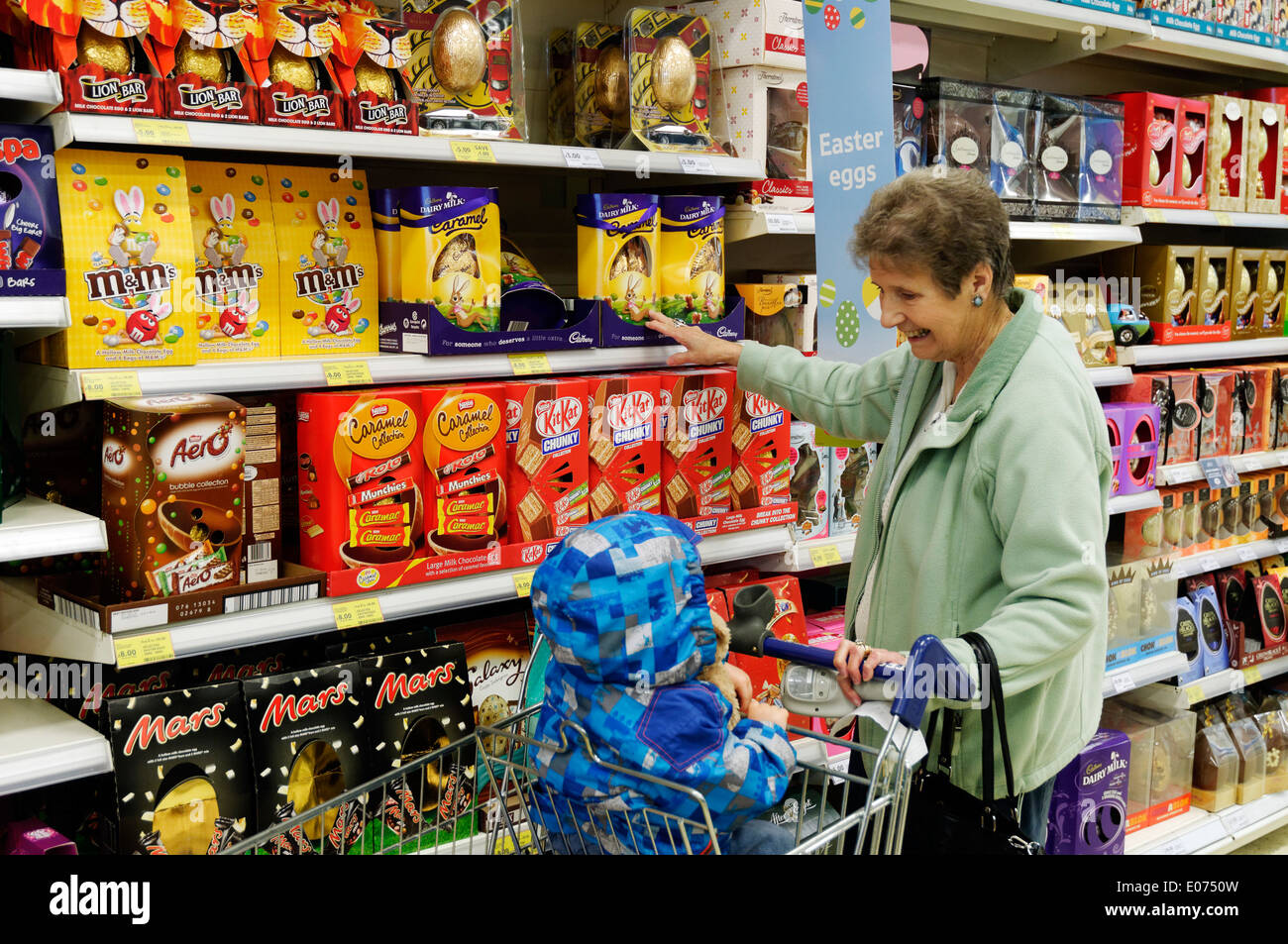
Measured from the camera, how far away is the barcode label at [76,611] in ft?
6.35

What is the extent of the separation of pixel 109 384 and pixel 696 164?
129 cm

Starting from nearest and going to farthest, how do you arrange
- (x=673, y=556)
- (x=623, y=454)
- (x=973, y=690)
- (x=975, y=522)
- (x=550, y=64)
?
1. (x=673, y=556)
2. (x=973, y=690)
3. (x=975, y=522)
4. (x=623, y=454)
5. (x=550, y=64)

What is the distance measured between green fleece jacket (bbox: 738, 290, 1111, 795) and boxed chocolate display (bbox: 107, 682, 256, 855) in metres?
1.12

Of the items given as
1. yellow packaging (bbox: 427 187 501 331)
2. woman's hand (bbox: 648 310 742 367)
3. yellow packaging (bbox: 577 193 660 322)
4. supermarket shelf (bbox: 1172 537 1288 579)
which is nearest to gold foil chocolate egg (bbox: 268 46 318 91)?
yellow packaging (bbox: 427 187 501 331)

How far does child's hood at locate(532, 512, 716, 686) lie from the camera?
149cm

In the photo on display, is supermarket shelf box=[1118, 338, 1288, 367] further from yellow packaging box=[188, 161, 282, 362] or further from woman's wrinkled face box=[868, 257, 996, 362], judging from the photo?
yellow packaging box=[188, 161, 282, 362]

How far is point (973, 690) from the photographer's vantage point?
1690mm

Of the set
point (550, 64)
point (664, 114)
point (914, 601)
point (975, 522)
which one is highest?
point (550, 64)

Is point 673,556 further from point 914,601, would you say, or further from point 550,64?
point 550,64

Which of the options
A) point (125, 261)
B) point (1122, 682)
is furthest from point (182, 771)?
point (1122, 682)

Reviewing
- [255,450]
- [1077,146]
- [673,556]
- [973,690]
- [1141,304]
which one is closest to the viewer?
[673,556]

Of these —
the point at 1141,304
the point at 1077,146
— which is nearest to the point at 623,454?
the point at 1077,146

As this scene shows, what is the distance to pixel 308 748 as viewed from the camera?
6.82 ft

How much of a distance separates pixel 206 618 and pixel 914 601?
47.6 inches
